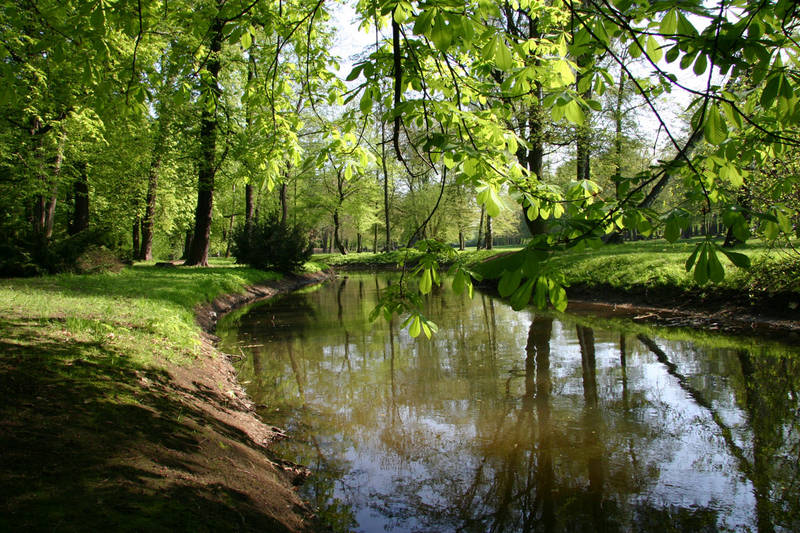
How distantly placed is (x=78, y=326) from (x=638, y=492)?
608 cm

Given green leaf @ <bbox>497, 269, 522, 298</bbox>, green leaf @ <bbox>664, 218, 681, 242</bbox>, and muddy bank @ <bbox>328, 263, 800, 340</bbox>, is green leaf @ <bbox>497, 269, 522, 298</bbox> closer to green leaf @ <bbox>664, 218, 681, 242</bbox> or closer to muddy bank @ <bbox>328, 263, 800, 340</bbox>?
green leaf @ <bbox>664, 218, 681, 242</bbox>

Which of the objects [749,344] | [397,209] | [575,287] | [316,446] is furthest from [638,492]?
[397,209]

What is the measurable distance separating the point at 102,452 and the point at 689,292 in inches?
468

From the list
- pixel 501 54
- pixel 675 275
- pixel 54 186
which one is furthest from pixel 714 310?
pixel 54 186

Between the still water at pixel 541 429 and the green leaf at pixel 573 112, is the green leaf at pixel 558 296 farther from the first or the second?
the still water at pixel 541 429

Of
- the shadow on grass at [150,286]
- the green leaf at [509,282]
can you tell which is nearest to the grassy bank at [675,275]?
the green leaf at [509,282]

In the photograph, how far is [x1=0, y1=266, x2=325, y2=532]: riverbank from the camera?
2.28 meters

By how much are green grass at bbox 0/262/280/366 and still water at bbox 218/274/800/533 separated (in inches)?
51.1

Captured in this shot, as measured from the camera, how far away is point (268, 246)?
21219 millimetres

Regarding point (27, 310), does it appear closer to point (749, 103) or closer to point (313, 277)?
point (749, 103)

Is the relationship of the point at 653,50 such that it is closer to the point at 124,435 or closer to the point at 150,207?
the point at 124,435

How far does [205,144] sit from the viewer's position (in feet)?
57.2

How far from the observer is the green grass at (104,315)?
4.98 m

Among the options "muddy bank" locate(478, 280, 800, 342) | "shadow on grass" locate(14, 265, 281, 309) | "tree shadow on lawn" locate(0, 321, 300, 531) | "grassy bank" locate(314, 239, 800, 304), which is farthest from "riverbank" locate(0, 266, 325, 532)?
"muddy bank" locate(478, 280, 800, 342)
